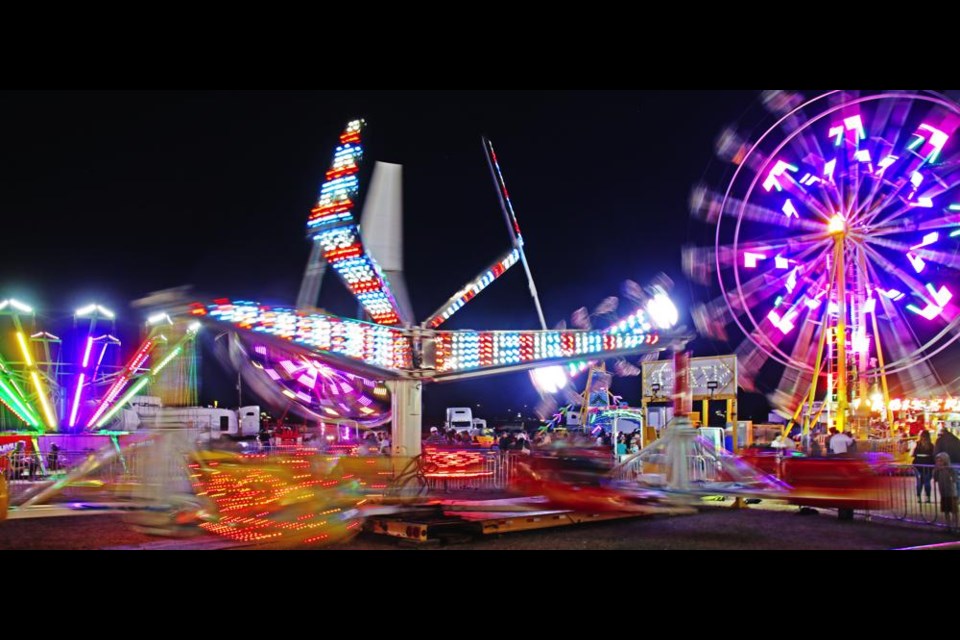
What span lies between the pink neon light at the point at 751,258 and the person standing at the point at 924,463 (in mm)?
5787

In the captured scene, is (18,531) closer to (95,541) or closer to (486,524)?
(95,541)

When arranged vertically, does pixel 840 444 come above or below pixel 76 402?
below

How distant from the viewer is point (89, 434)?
61.5 feet

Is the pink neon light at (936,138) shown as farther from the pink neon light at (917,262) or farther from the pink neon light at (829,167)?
the pink neon light at (917,262)

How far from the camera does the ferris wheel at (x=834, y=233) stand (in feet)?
48.4

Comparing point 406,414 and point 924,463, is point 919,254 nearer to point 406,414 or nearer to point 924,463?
point 924,463

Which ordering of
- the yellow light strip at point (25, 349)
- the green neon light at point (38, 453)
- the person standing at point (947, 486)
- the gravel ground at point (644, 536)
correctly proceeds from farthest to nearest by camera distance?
the yellow light strip at point (25, 349)
the green neon light at point (38, 453)
the person standing at point (947, 486)
the gravel ground at point (644, 536)

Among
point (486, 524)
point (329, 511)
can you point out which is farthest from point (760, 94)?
point (329, 511)

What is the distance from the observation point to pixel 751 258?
646 inches

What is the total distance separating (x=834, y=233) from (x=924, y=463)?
7.05 metres

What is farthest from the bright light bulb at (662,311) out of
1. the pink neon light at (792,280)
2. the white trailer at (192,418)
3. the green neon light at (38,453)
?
the green neon light at (38,453)

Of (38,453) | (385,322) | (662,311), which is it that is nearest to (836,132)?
(662,311)
